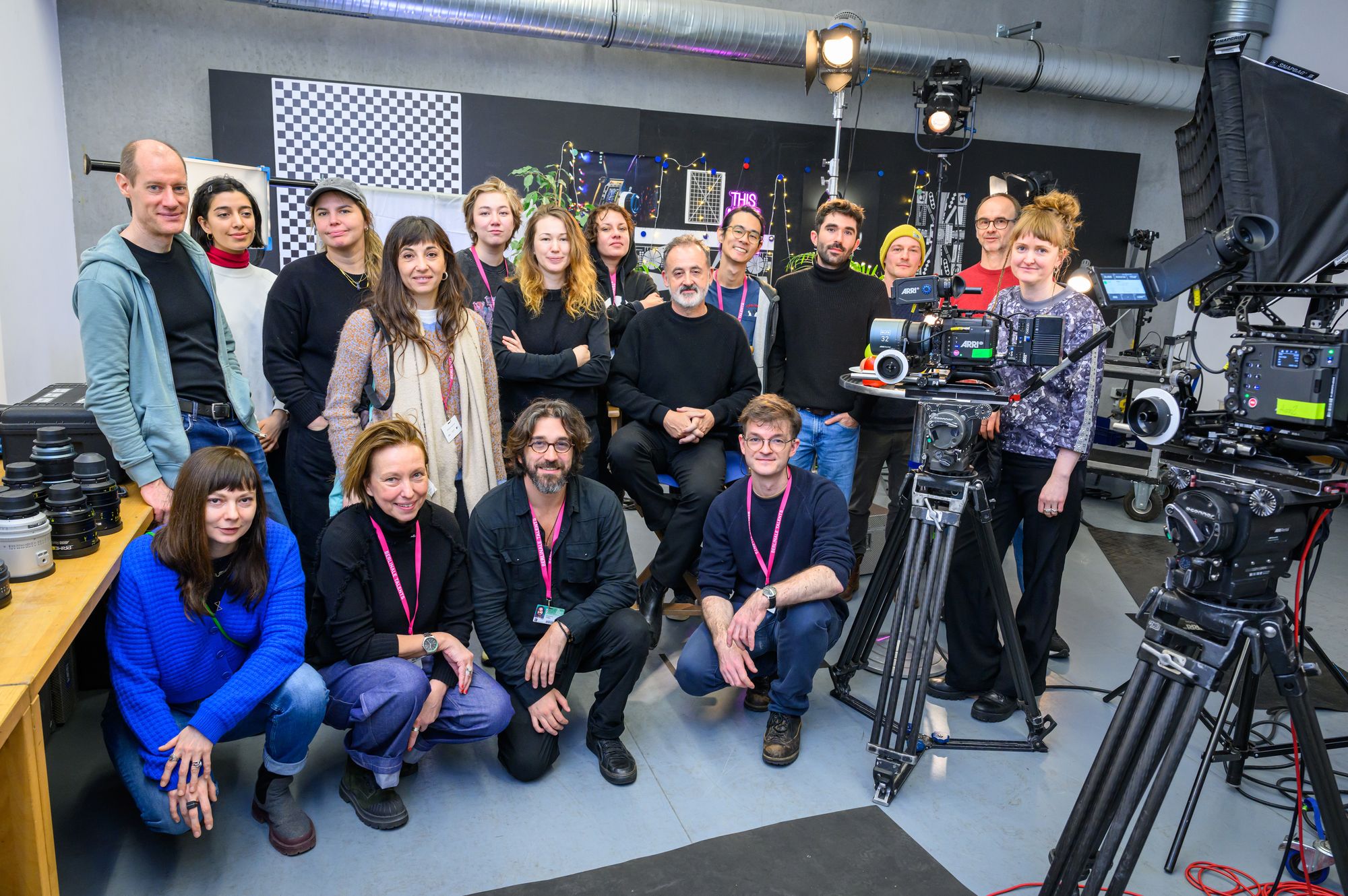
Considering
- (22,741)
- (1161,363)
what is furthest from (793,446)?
(1161,363)

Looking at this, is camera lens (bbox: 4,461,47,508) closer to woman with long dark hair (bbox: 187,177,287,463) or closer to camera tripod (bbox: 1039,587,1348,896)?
woman with long dark hair (bbox: 187,177,287,463)

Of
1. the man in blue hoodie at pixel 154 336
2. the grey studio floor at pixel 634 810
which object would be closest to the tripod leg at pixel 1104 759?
the grey studio floor at pixel 634 810

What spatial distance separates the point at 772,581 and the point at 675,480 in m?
0.71

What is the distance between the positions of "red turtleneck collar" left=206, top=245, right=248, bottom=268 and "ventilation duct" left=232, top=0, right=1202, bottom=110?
2.56 meters

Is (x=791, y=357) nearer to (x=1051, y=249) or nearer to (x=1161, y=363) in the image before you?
(x=1051, y=249)

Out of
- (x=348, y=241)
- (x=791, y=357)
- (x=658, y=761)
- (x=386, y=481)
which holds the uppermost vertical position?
(x=348, y=241)

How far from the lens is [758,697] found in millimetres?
2918

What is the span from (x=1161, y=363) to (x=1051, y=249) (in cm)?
325

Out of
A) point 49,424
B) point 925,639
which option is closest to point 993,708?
point 925,639

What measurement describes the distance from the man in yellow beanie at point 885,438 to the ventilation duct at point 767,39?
2.55 m

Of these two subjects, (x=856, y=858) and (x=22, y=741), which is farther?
(x=856, y=858)

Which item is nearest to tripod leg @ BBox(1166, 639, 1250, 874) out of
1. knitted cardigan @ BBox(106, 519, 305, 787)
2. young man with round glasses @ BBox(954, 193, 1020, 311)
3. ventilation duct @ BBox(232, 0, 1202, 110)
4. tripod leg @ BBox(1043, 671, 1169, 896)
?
tripod leg @ BBox(1043, 671, 1169, 896)

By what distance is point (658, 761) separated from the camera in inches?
101

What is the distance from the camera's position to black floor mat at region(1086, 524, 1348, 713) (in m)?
3.08
